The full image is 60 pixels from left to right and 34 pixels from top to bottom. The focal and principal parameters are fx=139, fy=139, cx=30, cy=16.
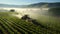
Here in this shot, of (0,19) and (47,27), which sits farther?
(0,19)

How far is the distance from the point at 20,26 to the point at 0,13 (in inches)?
47.9

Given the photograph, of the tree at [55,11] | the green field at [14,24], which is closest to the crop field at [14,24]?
the green field at [14,24]

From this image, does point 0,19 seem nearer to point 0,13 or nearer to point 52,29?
point 0,13

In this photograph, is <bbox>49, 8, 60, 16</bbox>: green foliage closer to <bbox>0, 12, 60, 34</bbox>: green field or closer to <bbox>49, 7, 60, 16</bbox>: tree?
<bbox>49, 7, 60, 16</bbox>: tree

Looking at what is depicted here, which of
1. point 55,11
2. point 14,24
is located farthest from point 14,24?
point 55,11

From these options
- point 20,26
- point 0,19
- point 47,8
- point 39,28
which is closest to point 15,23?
point 20,26

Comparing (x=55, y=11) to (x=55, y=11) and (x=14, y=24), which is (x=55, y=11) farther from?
(x=14, y=24)

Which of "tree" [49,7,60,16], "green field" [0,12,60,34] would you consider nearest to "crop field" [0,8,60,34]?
"green field" [0,12,60,34]

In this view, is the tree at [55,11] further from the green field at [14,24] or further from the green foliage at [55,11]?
the green field at [14,24]

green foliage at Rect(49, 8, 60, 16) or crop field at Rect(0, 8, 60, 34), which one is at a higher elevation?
green foliage at Rect(49, 8, 60, 16)

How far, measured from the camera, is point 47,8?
6.90 metres

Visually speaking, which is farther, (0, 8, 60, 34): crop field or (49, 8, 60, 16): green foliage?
(49, 8, 60, 16): green foliage

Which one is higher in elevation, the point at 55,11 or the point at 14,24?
the point at 55,11

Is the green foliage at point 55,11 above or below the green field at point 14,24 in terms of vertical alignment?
above
